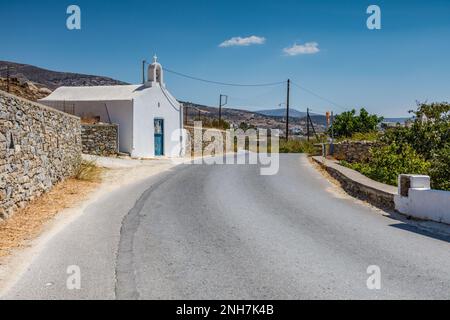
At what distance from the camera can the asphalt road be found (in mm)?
5281

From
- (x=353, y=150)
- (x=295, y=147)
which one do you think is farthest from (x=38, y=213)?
(x=295, y=147)

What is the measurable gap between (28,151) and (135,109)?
15381 millimetres

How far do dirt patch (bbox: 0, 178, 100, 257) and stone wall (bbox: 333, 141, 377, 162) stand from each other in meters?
12.8

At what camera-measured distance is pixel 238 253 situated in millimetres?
6867

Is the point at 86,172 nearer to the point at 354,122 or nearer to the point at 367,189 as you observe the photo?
the point at 367,189

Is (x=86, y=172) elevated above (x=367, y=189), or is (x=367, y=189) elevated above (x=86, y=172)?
(x=86, y=172)

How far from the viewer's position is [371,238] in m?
7.85

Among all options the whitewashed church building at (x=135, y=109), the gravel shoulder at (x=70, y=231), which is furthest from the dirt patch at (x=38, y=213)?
the whitewashed church building at (x=135, y=109)

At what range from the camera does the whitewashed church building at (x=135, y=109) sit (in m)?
25.8

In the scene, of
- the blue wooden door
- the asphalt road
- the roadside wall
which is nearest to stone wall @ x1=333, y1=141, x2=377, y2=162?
the asphalt road

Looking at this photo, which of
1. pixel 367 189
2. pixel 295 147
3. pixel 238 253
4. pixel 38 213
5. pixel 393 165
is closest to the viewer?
pixel 238 253

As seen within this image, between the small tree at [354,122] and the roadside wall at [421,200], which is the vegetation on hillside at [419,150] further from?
the small tree at [354,122]
